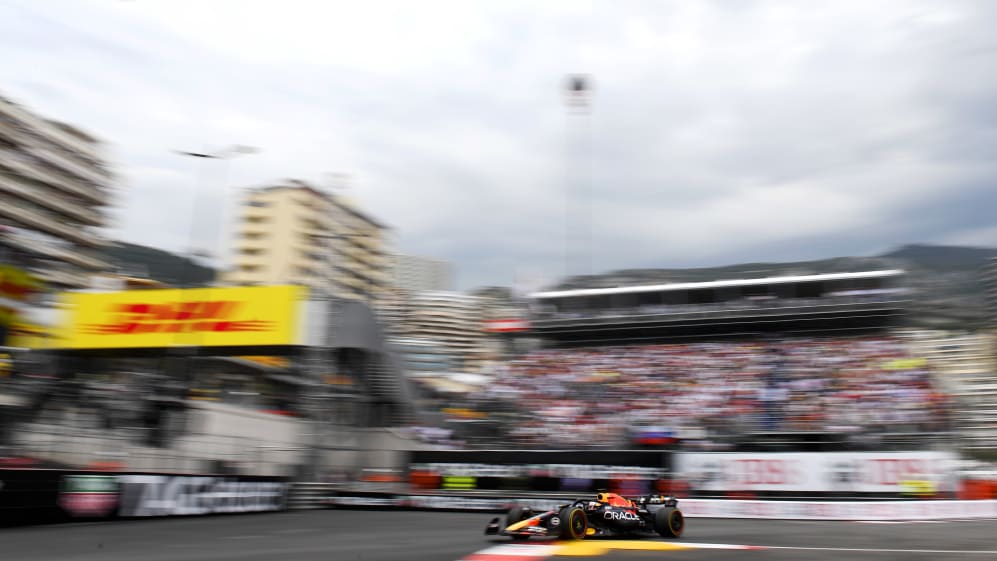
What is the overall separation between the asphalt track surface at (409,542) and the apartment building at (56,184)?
36953 mm

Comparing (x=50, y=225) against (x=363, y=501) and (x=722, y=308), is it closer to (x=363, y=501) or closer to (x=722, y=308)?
(x=363, y=501)

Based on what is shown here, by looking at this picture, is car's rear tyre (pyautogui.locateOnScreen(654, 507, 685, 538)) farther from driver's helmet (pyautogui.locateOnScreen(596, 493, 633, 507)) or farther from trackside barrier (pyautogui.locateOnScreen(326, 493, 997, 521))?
trackside barrier (pyautogui.locateOnScreen(326, 493, 997, 521))

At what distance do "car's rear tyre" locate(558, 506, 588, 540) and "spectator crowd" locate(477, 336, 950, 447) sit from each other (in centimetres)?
1110

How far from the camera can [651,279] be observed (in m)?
34.7

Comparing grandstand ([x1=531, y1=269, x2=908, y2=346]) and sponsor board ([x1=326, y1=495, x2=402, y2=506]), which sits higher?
grandstand ([x1=531, y1=269, x2=908, y2=346])

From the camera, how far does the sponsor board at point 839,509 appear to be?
17.2 meters

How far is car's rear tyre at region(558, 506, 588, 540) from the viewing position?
10.8 m

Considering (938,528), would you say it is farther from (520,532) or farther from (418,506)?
(418,506)

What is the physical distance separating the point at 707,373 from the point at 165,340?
16961 millimetres

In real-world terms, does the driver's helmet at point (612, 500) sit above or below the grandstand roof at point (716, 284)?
below

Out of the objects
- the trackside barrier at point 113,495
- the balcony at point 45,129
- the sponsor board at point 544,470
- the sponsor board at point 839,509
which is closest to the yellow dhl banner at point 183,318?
the trackside barrier at point 113,495

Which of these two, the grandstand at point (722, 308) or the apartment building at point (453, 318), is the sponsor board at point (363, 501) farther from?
the apartment building at point (453, 318)

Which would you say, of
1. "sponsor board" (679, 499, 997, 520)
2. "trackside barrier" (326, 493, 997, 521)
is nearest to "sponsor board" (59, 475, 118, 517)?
"trackside barrier" (326, 493, 997, 521)

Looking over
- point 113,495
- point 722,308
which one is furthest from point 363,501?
point 722,308
